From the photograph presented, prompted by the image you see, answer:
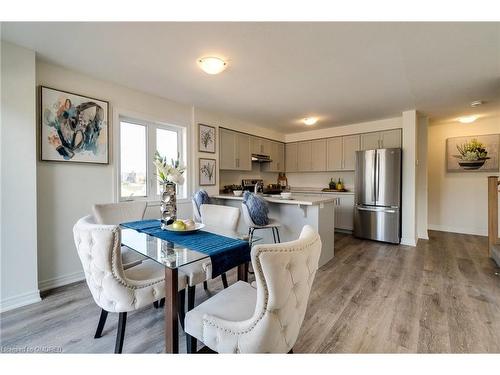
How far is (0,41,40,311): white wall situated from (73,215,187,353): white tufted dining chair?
1251 mm

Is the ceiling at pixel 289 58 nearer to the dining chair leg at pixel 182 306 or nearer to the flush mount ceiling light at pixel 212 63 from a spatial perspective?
the flush mount ceiling light at pixel 212 63

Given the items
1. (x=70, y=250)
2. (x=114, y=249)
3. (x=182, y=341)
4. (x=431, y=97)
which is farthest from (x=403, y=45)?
(x=70, y=250)

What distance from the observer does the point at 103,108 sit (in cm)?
271

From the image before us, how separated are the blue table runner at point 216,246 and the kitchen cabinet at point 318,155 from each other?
13.6 feet

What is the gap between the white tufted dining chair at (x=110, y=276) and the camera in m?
1.25

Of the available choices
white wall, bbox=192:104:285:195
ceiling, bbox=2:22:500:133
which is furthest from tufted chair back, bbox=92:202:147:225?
ceiling, bbox=2:22:500:133

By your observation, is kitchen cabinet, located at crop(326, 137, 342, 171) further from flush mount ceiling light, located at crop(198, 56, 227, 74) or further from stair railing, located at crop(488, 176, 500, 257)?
flush mount ceiling light, located at crop(198, 56, 227, 74)

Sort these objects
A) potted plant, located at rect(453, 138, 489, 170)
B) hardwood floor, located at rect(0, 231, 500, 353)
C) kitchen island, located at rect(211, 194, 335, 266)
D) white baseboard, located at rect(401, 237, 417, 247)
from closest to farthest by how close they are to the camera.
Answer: hardwood floor, located at rect(0, 231, 500, 353), kitchen island, located at rect(211, 194, 335, 266), white baseboard, located at rect(401, 237, 417, 247), potted plant, located at rect(453, 138, 489, 170)

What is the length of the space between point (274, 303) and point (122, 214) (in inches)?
79.3

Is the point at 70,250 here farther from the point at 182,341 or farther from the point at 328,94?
the point at 328,94

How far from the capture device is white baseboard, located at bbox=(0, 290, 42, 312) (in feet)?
6.50

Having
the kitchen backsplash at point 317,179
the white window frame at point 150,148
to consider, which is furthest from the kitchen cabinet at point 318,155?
the white window frame at point 150,148

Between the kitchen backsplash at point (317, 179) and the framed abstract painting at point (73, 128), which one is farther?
the kitchen backsplash at point (317, 179)

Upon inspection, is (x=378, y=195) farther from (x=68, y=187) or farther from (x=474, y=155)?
(x=68, y=187)
